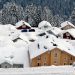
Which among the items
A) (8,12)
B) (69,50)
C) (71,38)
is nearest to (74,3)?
(8,12)

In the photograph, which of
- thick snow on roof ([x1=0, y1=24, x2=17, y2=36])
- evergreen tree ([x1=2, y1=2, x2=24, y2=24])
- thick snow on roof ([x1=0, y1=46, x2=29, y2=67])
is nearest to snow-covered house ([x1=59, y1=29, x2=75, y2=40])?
thick snow on roof ([x1=0, y1=24, x2=17, y2=36])

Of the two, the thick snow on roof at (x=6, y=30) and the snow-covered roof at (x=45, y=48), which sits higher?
the thick snow on roof at (x=6, y=30)

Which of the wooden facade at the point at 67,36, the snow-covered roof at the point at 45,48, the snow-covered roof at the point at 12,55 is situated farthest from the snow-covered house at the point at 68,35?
the snow-covered roof at the point at 12,55

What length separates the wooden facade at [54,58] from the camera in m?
45.3

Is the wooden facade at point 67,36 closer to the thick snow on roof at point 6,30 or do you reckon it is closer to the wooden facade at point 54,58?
the thick snow on roof at point 6,30

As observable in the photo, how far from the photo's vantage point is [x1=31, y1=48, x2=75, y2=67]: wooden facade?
45.3m

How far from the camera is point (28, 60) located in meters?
45.4

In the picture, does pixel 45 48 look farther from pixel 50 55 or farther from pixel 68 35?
pixel 68 35

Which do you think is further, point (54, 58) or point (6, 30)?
point (6, 30)

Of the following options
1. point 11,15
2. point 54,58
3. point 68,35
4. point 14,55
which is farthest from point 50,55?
point 11,15

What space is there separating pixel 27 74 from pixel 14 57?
22.4 meters

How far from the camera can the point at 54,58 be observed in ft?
150

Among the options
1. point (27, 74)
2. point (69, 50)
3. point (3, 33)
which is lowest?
point (27, 74)

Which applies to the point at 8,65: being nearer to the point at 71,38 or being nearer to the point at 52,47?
the point at 52,47
